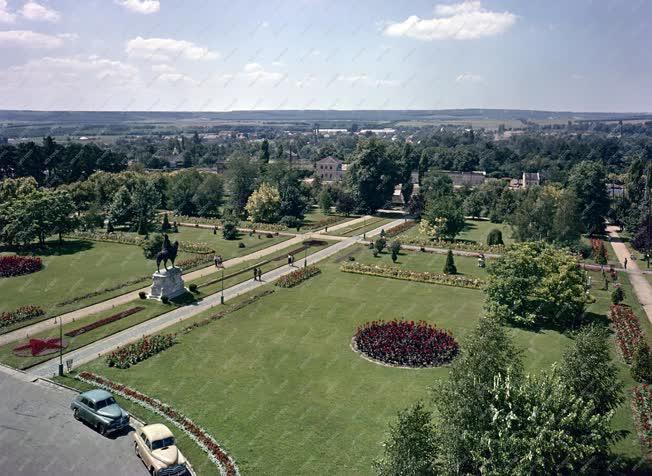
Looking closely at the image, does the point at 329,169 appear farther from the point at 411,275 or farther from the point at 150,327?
the point at 150,327

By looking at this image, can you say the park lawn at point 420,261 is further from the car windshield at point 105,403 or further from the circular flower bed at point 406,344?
the car windshield at point 105,403

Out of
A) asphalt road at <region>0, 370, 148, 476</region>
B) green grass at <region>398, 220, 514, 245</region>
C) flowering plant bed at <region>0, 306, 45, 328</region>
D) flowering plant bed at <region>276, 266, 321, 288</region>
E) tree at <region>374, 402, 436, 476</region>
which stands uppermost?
tree at <region>374, 402, 436, 476</region>

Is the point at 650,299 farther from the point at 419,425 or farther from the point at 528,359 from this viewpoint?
the point at 419,425

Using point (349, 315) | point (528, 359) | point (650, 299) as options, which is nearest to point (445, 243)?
point (650, 299)

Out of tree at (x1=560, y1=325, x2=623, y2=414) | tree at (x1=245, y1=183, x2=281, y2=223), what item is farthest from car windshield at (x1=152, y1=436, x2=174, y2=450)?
tree at (x1=245, y1=183, x2=281, y2=223)

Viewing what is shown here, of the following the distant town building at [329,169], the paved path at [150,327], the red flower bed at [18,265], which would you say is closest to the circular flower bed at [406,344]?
the paved path at [150,327]

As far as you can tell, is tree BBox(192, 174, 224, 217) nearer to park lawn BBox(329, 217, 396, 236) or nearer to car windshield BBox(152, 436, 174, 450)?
park lawn BBox(329, 217, 396, 236)
